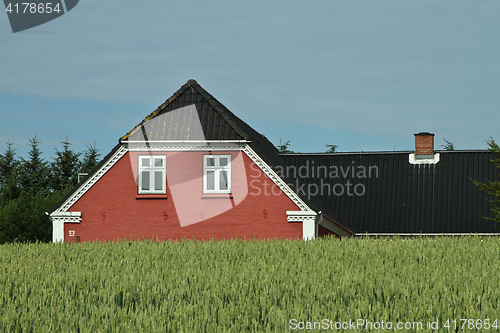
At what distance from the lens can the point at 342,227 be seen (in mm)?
26812

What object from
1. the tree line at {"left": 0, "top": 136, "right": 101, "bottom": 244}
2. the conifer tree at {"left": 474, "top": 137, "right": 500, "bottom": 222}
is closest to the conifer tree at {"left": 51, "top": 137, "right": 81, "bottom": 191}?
the tree line at {"left": 0, "top": 136, "right": 101, "bottom": 244}

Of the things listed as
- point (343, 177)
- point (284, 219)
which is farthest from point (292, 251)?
point (343, 177)

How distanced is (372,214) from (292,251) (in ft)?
56.2

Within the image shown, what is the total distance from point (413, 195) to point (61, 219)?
60.7ft

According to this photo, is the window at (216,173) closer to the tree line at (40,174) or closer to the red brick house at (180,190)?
the red brick house at (180,190)

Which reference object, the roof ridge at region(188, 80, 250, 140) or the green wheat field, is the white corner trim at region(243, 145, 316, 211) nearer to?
the roof ridge at region(188, 80, 250, 140)

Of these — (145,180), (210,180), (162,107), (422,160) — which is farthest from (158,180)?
(422,160)

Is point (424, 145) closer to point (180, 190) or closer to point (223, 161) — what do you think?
point (223, 161)

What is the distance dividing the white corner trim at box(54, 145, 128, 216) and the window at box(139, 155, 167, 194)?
95 centimetres

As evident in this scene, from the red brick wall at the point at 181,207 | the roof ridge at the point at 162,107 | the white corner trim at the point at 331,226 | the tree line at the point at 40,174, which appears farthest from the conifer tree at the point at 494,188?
the tree line at the point at 40,174

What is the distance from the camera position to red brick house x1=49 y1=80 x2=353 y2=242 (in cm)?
2255

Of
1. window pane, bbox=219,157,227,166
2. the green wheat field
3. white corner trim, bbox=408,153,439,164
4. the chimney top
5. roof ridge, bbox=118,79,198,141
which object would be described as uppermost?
roof ridge, bbox=118,79,198,141

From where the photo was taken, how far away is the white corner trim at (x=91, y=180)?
23125 millimetres

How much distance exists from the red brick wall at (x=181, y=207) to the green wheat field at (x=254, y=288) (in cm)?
824
